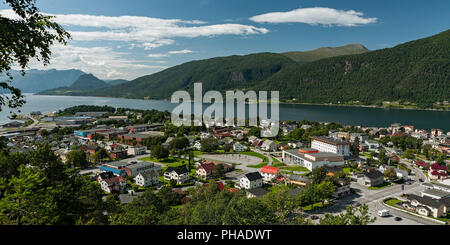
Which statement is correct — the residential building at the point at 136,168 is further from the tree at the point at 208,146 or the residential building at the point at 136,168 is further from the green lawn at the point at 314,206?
the green lawn at the point at 314,206

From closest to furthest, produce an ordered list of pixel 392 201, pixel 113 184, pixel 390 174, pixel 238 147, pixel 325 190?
pixel 325 190, pixel 392 201, pixel 113 184, pixel 390 174, pixel 238 147

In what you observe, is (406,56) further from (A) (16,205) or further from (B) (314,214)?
(A) (16,205)

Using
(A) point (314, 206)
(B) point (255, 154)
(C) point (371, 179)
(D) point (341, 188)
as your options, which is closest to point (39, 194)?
(A) point (314, 206)

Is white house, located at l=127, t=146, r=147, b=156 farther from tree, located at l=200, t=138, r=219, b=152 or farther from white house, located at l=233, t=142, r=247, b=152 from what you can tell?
white house, located at l=233, t=142, r=247, b=152

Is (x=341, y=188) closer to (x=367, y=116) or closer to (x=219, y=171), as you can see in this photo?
(x=219, y=171)

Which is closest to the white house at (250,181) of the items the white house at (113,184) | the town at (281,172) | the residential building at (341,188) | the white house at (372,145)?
the town at (281,172)

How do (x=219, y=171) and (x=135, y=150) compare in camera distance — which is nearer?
(x=219, y=171)
